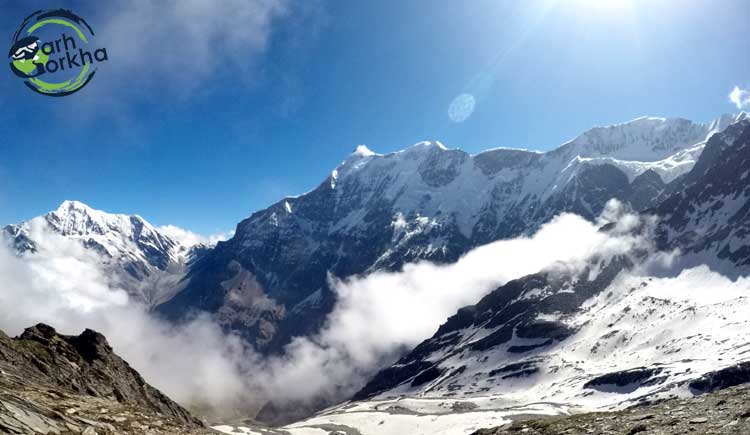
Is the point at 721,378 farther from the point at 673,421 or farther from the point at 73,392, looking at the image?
the point at 73,392

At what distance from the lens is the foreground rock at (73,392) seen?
1931 cm

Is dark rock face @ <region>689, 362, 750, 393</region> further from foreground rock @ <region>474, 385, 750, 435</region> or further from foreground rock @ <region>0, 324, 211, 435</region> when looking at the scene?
foreground rock @ <region>474, 385, 750, 435</region>

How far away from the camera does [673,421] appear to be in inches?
795

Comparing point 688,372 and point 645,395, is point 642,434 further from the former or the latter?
point 688,372

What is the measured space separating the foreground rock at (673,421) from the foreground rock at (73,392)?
808 inches

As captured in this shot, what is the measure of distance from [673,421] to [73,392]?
39.4 meters

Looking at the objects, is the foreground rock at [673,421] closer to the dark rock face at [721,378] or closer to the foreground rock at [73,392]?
the foreground rock at [73,392]

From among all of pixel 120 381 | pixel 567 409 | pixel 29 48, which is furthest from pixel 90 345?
pixel 567 409

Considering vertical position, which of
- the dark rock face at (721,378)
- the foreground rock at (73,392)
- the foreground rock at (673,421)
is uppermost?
the foreground rock at (73,392)

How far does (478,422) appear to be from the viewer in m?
181

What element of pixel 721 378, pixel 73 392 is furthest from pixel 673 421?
pixel 721 378

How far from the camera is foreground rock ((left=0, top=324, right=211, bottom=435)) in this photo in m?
19.3

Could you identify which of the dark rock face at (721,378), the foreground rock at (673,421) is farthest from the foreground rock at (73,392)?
the dark rock face at (721,378)

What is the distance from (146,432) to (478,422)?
6998 inches
